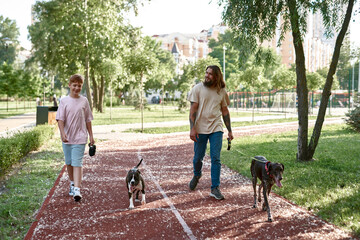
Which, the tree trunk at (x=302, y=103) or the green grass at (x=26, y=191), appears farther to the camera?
the tree trunk at (x=302, y=103)

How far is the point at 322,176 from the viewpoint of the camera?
6.84 metres

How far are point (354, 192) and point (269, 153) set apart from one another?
4154mm

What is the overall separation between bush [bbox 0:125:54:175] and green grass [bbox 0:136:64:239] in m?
0.27

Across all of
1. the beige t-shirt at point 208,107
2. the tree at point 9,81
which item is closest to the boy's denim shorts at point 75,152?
the beige t-shirt at point 208,107

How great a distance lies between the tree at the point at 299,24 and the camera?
8.27 metres

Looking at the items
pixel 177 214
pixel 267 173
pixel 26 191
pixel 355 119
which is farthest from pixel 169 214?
pixel 355 119

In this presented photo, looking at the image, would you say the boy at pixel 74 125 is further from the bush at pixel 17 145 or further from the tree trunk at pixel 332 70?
the tree trunk at pixel 332 70

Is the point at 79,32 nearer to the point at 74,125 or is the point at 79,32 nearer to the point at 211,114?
the point at 74,125

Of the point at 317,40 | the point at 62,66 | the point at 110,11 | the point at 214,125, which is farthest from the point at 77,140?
the point at 317,40

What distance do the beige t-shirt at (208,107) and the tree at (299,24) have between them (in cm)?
Answer: 356

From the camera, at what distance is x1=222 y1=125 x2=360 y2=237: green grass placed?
4.82 m

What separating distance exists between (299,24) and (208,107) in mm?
4354

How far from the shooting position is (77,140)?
213 inches

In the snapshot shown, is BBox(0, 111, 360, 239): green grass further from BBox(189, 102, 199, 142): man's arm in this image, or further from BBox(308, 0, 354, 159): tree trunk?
BBox(189, 102, 199, 142): man's arm
